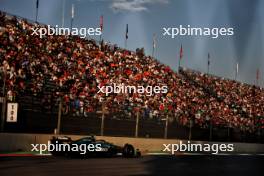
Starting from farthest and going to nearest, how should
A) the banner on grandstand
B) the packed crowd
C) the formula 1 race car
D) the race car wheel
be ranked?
the race car wheel → the packed crowd → the formula 1 race car → the banner on grandstand

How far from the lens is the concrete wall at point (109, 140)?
1918 cm

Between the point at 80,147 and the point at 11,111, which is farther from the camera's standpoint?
the point at 80,147

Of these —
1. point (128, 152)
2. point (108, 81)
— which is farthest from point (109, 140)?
point (108, 81)

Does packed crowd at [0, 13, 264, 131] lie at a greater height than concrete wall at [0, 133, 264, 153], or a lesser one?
greater

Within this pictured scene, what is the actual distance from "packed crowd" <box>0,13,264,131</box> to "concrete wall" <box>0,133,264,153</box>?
4.69 ft

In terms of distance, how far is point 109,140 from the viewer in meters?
23.7

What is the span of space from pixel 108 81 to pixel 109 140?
3782 millimetres

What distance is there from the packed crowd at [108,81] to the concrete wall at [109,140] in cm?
143

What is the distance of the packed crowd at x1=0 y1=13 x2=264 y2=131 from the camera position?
2078cm

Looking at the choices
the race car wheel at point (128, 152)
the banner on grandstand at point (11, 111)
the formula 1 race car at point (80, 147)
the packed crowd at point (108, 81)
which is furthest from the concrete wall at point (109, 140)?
the race car wheel at point (128, 152)

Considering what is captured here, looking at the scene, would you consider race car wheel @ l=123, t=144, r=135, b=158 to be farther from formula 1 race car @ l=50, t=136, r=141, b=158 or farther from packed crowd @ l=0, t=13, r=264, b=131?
packed crowd @ l=0, t=13, r=264, b=131

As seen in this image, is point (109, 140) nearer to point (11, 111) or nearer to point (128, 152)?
point (128, 152)

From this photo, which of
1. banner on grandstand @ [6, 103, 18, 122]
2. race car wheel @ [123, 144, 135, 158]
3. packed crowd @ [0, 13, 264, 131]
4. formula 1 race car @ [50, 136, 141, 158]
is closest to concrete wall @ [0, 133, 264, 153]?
banner on grandstand @ [6, 103, 18, 122]

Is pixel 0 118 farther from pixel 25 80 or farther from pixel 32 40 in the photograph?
pixel 32 40
